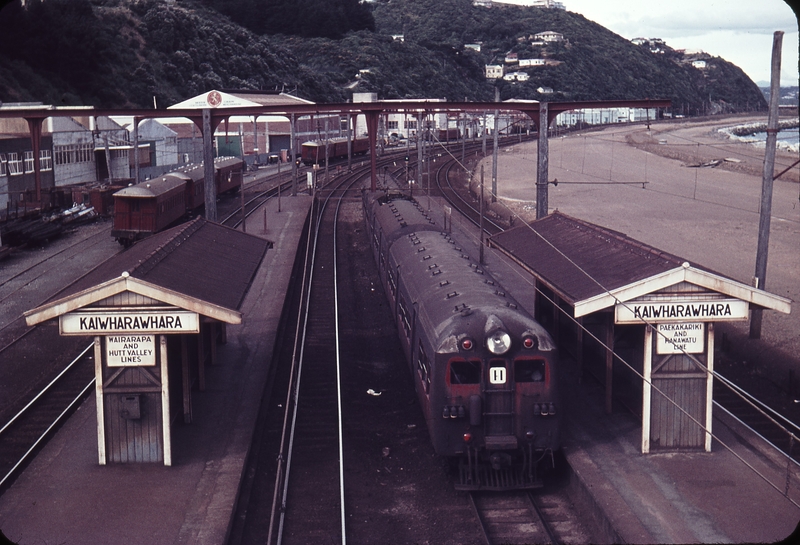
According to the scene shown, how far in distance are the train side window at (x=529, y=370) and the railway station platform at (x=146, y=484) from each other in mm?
4759

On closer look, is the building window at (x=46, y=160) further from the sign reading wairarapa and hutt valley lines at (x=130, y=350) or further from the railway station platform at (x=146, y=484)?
the sign reading wairarapa and hutt valley lines at (x=130, y=350)

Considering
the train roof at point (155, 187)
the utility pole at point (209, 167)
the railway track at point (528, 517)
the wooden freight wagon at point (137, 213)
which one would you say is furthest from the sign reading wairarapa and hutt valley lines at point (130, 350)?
the train roof at point (155, 187)

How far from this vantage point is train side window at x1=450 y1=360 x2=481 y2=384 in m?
12.9

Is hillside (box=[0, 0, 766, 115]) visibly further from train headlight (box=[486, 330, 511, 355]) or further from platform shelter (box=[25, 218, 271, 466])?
train headlight (box=[486, 330, 511, 355])

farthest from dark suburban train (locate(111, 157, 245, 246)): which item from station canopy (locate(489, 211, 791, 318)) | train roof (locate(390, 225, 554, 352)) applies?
station canopy (locate(489, 211, 791, 318))

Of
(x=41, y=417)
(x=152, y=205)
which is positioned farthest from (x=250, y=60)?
(x=41, y=417)

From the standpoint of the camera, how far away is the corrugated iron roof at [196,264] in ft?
45.6

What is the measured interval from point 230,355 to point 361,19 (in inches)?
5683

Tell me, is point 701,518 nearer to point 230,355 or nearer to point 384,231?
point 230,355

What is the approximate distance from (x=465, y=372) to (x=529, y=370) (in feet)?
3.35

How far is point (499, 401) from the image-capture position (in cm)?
1291

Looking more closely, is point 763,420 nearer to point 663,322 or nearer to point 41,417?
point 663,322

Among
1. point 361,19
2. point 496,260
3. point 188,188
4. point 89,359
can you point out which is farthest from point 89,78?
point 361,19

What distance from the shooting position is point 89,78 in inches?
2950
